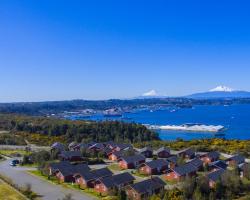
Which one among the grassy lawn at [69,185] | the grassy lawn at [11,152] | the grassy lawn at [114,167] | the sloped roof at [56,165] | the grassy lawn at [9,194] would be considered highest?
the sloped roof at [56,165]

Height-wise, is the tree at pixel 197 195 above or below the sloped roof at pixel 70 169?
below

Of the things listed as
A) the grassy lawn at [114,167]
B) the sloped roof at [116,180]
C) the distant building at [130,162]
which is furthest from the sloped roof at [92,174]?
the distant building at [130,162]

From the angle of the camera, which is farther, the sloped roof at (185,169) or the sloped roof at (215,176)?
the sloped roof at (185,169)

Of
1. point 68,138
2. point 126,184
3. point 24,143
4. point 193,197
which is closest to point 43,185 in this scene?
point 126,184

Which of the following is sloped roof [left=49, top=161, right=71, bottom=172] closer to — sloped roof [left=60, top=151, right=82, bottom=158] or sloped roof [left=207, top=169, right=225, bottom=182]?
sloped roof [left=60, top=151, right=82, bottom=158]

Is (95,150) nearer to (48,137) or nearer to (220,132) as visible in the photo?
(48,137)

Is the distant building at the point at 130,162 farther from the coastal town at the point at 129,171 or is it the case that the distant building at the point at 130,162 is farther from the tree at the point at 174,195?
the tree at the point at 174,195
